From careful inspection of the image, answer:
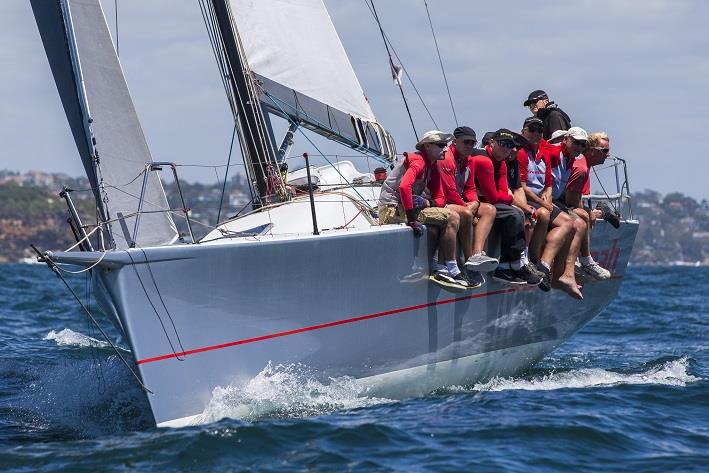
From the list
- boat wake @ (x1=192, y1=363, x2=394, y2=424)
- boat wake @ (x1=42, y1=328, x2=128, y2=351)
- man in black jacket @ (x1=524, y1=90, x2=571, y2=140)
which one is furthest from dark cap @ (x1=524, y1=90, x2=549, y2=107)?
boat wake @ (x1=42, y1=328, x2=128, y2=351)

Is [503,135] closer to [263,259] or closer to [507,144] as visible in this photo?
[507,144]

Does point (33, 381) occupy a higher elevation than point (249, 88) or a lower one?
lower

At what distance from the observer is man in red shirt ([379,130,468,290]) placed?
8.41 m

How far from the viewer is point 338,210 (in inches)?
360

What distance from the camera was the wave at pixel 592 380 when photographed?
9.62m

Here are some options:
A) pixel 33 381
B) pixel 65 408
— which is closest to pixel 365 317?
pixel 65 408

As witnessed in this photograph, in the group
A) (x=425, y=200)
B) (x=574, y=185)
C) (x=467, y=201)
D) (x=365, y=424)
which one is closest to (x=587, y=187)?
(x=574, y=185)

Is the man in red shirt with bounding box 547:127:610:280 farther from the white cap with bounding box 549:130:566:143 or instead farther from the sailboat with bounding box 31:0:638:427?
the sailboat with bounding box 31:0:638:427

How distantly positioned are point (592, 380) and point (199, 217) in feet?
35.0

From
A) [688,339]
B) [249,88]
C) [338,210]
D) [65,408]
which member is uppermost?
[249,88]

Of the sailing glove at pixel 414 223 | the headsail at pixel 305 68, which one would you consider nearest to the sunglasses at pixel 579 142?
the sailing glove at pixel 414 223

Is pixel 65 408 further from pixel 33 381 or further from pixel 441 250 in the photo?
pixel 441 250

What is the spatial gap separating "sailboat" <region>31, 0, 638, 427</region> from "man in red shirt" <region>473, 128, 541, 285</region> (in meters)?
0.20

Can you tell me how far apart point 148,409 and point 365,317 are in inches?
61.7
